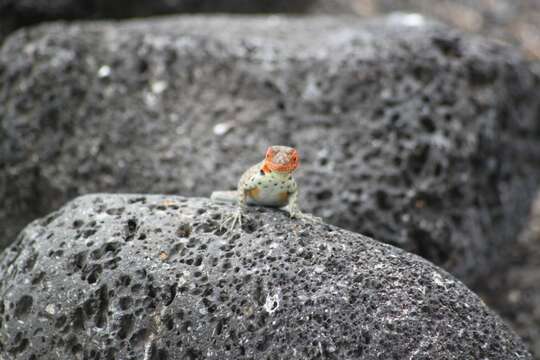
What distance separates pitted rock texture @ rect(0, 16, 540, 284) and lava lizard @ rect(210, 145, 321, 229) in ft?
3.82

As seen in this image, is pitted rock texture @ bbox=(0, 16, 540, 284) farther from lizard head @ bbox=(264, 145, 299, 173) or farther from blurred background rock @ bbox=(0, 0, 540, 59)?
blurred background rock @ bbox=(0, 0, 540, 59)

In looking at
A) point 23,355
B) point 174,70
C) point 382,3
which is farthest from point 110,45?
point 382,3

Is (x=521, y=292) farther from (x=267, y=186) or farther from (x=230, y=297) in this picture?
(x=230, y=297)

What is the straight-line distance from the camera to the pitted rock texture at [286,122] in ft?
19.2

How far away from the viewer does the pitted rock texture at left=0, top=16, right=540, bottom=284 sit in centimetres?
584

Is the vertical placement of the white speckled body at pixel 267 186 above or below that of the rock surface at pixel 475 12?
above

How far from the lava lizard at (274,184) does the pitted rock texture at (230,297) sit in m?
0.22

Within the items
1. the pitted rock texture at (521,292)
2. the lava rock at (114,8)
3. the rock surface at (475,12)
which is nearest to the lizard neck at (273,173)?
the pitted rock texture at (521,292)

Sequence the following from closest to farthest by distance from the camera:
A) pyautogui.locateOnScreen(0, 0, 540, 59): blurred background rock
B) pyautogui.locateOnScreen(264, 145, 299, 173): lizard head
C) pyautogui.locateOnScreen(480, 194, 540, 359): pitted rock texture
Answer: pyautogui.locateOnScreen(264, 145, 299, 173): lizard head, pyautogui.locateOnScreen(480, 194, 540, 359): pitted rock texture, pyautogui.locateOnScreen(0, 0, 540, 59): blurred background rock

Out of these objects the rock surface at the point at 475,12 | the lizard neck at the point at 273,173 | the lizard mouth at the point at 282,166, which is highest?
the lizard mouth at the point at 282,166

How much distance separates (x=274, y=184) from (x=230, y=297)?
0.96 meters

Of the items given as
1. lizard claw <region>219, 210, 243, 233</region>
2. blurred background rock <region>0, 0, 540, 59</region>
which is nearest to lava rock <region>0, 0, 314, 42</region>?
blurred background rock <region>0, 0, 540, 59</region>

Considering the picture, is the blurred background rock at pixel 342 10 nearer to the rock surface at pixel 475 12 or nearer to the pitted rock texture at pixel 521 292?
the rock surface at pixel 475 12

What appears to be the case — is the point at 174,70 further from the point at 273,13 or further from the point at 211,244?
the point at 273,13
